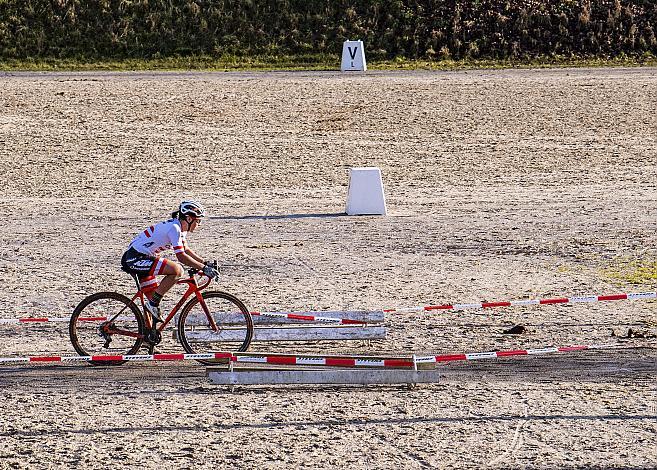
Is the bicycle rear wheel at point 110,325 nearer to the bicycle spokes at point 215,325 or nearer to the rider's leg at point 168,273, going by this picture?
the rider's leg at point 168,273

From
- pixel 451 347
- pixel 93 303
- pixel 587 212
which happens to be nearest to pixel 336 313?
pixel 451 347

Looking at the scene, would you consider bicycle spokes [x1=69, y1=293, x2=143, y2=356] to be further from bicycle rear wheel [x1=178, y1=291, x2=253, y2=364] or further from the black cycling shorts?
bicycle rear wheel [x1=178, y1=291, x2=253, y2=364]

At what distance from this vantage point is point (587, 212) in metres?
20.7

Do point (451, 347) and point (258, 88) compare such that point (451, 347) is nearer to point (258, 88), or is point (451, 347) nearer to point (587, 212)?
point (587, 212)

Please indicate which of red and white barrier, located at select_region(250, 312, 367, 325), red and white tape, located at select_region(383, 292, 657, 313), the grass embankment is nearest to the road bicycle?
red and white barrier, located at select_region(250, 312, 367, 325)

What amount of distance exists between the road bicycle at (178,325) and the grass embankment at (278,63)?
26.3m

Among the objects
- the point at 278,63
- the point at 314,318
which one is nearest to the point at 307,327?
the point at 314,318

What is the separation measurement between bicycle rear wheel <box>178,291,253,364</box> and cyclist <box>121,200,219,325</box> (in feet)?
1.02

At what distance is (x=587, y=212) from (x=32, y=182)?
36.5ft

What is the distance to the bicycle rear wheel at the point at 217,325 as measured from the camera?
39.1 feet

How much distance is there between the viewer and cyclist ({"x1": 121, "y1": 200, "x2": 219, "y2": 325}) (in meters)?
11.7

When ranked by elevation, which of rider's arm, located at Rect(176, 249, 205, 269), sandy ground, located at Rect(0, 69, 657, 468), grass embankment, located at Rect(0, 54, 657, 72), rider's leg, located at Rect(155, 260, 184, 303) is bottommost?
sandy ground, located at Rect(0, 69, 657, 468)

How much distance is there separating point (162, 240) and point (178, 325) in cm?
88

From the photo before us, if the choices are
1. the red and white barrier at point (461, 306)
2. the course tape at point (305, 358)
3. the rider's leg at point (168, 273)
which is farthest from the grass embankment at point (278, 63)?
the rider's leg at point (168, 273)
